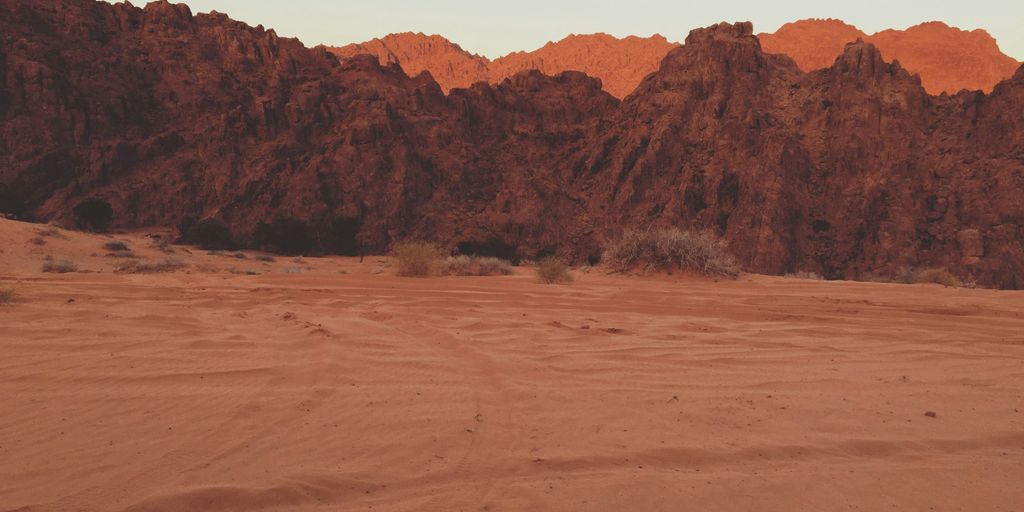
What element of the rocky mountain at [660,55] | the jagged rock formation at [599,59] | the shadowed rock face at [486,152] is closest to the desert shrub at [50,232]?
the shadowed rock face at [486,152]

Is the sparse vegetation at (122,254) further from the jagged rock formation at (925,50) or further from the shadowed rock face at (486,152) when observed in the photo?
the jagged rock formation at (925,50)

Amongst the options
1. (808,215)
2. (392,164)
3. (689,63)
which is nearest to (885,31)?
(689,63)

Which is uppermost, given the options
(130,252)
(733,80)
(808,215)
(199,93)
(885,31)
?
(885,31)

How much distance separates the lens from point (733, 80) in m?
31.4

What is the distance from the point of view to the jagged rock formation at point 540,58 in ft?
203

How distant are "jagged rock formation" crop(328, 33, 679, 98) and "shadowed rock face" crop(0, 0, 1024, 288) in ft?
88.9

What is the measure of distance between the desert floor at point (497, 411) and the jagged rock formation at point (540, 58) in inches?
2205

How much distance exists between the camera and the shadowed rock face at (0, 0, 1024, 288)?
2669 cm

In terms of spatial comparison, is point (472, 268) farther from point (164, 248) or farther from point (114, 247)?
point (164, 248)

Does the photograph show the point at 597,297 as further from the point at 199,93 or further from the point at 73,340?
the point at 199,93

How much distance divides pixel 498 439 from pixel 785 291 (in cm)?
877

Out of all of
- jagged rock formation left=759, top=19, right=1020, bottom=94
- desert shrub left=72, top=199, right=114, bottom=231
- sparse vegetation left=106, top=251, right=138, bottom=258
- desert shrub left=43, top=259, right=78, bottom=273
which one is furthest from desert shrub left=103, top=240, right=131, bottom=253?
jagged rock formation left=759, top=19, right=1020, bottom=94

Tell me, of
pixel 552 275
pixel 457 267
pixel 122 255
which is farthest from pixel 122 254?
pixel 552 275

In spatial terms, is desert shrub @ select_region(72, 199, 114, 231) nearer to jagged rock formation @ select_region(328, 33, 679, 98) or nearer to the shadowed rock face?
the shadowed rock face
